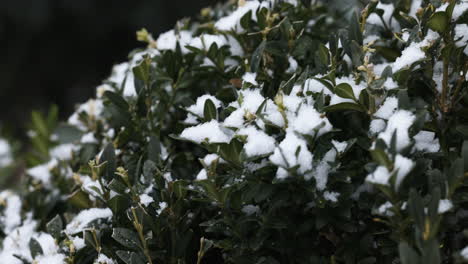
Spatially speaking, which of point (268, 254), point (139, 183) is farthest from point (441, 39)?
point (139, 183)

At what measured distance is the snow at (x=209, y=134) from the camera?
1244 mm

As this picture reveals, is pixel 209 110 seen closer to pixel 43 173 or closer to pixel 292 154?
pixel 292 154

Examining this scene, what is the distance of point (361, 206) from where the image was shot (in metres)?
1.26

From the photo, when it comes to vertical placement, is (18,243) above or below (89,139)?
below

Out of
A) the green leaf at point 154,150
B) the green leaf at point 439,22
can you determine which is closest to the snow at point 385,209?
the green leaf at point 439,22

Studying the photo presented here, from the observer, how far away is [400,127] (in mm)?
1115

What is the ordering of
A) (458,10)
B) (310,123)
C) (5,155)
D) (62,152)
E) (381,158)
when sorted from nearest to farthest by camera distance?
(381,158) → (310,123) → (458,10) → (62,152) → (5,155)

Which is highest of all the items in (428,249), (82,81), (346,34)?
(82,81)

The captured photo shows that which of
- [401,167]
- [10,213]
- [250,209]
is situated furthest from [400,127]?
[10,213]

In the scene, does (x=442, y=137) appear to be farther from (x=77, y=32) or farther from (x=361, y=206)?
(x=77, y=32)

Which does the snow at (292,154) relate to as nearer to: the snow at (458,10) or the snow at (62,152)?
the snow at (458,10)

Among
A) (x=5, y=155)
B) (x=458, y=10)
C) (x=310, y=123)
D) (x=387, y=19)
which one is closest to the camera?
(x=310, y=123)

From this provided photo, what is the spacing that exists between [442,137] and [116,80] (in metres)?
1.17

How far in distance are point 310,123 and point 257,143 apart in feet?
0.41
